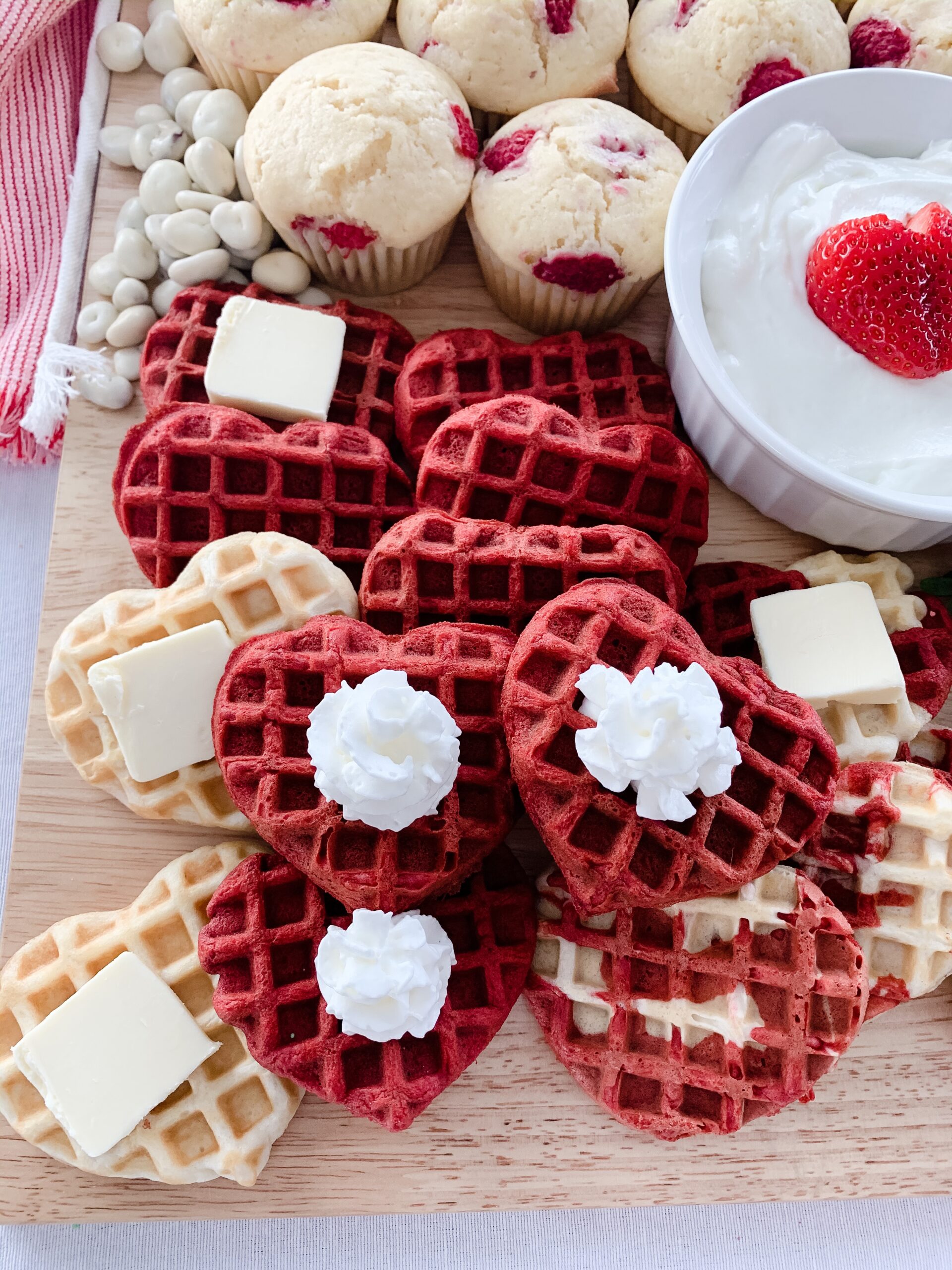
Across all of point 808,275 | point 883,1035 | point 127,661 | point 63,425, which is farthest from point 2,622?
point 883,1035

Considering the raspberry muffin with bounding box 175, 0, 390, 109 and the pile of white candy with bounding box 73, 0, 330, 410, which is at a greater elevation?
the raspberry muffin with bounding box 175, 0, 390, 109

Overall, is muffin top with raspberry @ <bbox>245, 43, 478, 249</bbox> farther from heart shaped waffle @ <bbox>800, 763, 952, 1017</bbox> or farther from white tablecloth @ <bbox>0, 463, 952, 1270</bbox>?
white tablecloth @ <bbox>0, 463, 952, 1270</bbox>

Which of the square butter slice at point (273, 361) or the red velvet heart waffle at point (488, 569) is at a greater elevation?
the square butter slice at point (273, 361)

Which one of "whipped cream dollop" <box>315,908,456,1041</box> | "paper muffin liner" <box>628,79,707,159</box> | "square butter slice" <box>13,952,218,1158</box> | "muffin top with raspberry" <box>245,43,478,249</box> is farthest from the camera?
"paper muffin liner" <box>628,79,707,159</box>

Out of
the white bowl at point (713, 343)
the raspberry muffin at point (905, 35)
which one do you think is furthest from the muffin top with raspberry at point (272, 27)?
the raspberry muffin at point (905, 35)

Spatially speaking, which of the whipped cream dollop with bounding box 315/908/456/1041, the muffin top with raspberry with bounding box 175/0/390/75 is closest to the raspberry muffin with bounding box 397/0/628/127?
the muffin top with raspberry with bounding box 175/0/390/75

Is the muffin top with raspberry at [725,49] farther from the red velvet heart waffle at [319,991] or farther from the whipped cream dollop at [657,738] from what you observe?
the red velvet heart waffle at [319,991]

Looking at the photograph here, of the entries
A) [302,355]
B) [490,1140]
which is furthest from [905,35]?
[490,1140]
